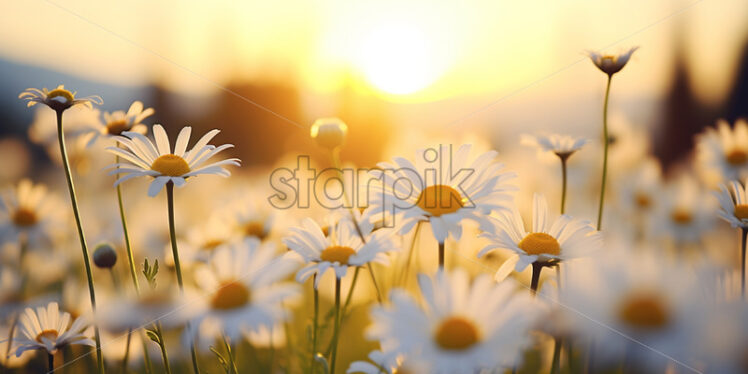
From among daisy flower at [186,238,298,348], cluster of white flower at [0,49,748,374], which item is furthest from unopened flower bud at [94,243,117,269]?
daisy flower at [186,238,298,348]

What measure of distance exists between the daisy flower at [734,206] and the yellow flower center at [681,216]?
0.63m

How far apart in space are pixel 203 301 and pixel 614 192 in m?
1.30

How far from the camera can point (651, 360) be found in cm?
47

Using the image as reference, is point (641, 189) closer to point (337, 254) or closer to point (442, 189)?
point (442, 189)

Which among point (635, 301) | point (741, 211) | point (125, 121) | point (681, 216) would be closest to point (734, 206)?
point (741, 211)

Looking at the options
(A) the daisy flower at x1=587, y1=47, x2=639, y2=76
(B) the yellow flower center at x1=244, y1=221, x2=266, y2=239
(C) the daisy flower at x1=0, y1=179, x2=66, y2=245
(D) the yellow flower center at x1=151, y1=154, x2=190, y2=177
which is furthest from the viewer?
(C) the daisy flower at x1=0, y1=179, x2=66, y2=245

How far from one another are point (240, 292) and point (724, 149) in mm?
1453

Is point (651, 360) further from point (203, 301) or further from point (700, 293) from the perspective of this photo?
point (203, 301)

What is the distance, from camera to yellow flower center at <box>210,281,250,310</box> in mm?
613

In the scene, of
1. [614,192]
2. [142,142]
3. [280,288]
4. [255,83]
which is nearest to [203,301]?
[280,288]

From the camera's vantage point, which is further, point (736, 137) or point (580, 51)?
point (736, 137)

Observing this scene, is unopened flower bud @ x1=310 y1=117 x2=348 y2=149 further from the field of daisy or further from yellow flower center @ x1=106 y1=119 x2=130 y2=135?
yellow flower center @ x1=106 y1=119 x2=130 y2=135

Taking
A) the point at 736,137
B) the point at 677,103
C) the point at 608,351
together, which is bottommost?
the point at 608,351

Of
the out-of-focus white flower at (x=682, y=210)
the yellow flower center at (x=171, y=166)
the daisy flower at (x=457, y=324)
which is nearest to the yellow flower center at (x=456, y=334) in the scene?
the daisy flower at (x=457, y=324)
